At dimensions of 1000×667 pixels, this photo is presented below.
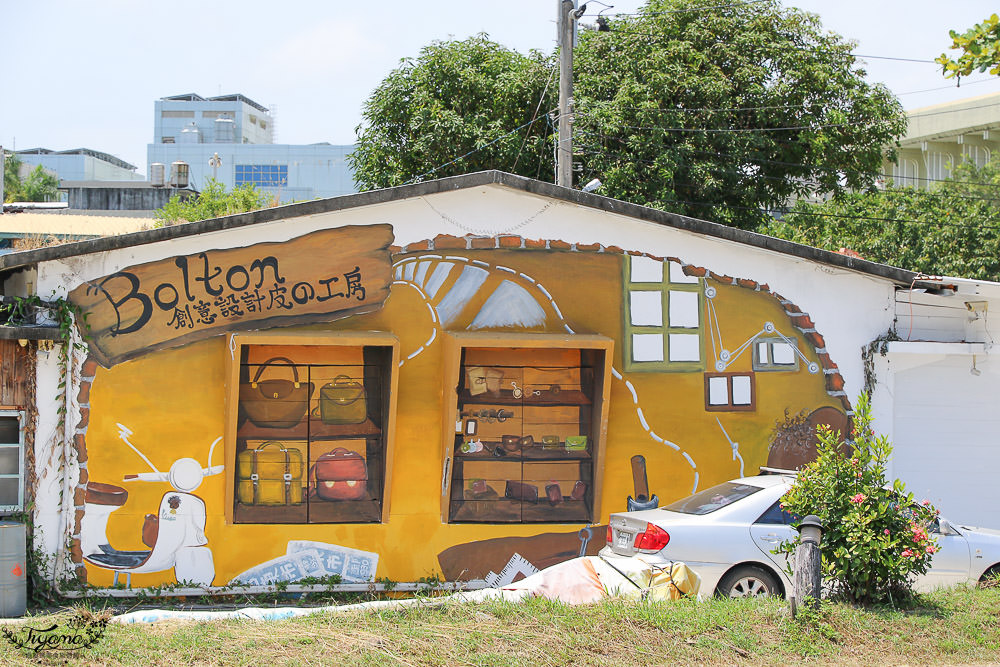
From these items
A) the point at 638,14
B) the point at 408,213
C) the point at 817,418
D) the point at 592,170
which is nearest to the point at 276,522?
the point at 408,213

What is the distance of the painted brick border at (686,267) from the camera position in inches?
425

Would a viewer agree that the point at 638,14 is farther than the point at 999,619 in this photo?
Yes

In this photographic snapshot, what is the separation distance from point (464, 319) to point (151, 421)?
12.0 feet

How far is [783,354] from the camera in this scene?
456 inches

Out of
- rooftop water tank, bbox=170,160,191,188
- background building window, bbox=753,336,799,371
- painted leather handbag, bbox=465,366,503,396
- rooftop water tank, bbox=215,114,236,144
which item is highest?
rooftop water tank, bbox=215,114,236,144

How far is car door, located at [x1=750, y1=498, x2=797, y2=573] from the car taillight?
899 millimetres

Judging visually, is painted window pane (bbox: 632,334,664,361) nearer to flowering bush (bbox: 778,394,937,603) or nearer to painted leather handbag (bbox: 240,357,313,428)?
flowering bush (bbox: 778,394,937,603)

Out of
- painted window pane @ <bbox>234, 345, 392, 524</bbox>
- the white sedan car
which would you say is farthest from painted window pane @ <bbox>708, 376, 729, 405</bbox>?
painted window pane @ <bbox>234, 345, 392, 524</bbox>

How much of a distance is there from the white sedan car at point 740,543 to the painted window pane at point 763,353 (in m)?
2.34

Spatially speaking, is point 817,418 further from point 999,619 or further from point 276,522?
point 276,522

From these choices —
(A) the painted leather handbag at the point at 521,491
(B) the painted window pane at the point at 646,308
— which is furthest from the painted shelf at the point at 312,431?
(B) the painted window pane at the point at 646,308

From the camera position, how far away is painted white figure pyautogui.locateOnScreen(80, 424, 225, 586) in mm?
9883

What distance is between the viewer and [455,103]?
87.9 ft

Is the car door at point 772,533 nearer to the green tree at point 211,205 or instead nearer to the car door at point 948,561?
the car door at point 948,561
